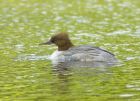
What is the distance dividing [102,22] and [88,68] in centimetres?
1533

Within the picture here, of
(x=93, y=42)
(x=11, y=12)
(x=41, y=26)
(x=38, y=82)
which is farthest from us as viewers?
(x=11, y=12)

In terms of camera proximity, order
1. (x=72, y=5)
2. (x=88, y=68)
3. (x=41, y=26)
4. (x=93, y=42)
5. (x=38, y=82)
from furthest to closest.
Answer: (x=72, y=5), (x=41, y=26), (x=93, y=42), (x=88, y=68), (x=38, y=82)

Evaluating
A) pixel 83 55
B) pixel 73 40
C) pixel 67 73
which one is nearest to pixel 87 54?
pixel 83 55

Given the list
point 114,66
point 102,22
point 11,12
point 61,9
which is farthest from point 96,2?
point 114,66

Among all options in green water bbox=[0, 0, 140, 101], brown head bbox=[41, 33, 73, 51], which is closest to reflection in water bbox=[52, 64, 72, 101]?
green water bbox=[0, 0, 140, 101]

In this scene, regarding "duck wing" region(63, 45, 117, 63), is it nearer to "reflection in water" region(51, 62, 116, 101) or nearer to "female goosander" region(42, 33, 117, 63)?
"female goosander" region(42, 33, 117, 63)

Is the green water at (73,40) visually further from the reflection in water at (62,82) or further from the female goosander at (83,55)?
the female goosander at (83,55)

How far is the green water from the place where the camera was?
18.9 m

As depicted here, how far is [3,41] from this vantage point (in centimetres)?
3131

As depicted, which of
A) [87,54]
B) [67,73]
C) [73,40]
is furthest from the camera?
[73,40]

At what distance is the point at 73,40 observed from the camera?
104 ft

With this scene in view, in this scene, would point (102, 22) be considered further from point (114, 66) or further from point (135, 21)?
point (114, 66)

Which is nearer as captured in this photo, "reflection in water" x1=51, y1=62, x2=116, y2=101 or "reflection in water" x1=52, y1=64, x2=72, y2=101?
"reflection in water" x1=52, y1=64, x2=72, y2=101

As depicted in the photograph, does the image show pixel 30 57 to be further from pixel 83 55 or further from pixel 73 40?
pixel 73 40
